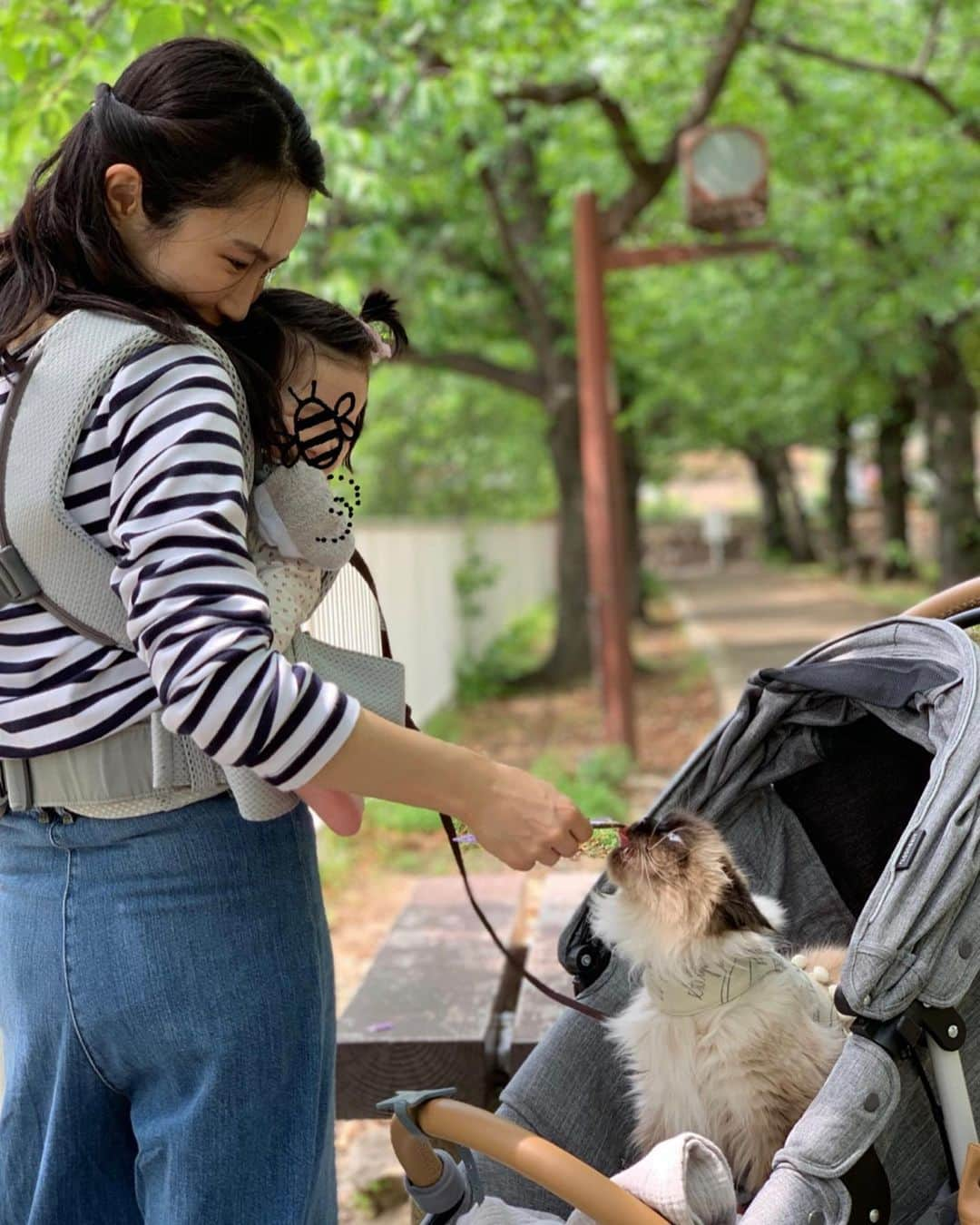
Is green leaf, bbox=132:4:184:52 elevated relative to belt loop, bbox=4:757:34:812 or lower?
elevated

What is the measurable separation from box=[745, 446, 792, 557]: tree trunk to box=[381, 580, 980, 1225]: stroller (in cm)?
3437

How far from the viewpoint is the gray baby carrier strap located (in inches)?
57.6

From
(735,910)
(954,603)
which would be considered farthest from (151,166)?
(954,603)

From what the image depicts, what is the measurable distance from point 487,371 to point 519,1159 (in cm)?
1222

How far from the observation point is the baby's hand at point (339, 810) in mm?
1627

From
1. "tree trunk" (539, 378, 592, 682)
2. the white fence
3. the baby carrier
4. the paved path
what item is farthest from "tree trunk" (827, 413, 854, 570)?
the baby carrier

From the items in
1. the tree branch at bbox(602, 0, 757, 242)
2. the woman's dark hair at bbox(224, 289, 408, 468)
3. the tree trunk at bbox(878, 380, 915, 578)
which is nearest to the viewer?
the woman's dark hair at bbox(224, 289, 408, 468)

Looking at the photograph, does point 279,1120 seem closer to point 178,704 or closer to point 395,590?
point 178,704

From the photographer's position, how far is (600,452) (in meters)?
8.48

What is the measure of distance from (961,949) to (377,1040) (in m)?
1.38

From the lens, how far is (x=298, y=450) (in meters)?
1.74

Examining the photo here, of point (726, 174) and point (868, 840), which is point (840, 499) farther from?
point (868, 840)

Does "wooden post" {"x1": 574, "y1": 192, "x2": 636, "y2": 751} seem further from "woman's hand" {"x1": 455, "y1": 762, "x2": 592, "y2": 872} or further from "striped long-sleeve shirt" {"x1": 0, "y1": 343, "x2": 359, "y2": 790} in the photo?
"striped long-sleeve shirt" {"x1": 0, "y1": 343, "x2": 359, "y2": 790}

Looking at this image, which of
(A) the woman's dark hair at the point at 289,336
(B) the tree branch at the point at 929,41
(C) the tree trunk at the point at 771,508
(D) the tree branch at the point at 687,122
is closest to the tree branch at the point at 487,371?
(D) the tree branch at the point at 687,122
